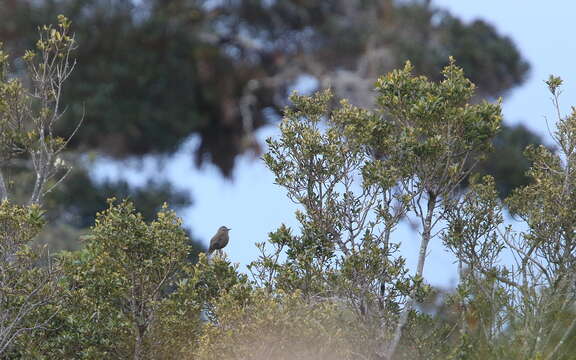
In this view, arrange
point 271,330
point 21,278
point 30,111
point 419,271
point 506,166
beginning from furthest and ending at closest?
point 506,166
point 30,111
point 419,271
point 21,278
point 271,330

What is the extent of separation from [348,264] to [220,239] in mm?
2371

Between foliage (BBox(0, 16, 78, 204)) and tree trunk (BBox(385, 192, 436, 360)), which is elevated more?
foliage (BBox(0, 16, 78, 204))

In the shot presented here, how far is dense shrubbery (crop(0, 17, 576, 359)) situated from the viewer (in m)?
14.0

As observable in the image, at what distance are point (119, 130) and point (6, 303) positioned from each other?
2005cm

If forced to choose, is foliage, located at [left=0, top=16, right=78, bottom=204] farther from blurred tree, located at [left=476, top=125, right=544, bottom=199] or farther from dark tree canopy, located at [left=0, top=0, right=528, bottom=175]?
blurred tree, located at [left=476, top=125, right=544, bottom=199]

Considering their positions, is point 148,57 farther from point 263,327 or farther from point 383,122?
point 263,327

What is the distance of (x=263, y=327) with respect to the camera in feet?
41.6

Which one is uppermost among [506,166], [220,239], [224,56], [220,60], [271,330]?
[224,56]

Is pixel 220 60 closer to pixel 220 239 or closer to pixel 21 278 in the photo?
pixel 220 239

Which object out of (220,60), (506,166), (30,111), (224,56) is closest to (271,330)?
(30,111)

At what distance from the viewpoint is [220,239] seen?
15281 millimetres

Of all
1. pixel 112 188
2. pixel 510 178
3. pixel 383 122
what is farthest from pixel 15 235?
pixel 510 178

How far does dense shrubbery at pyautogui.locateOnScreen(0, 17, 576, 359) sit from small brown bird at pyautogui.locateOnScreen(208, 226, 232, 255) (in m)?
0.52

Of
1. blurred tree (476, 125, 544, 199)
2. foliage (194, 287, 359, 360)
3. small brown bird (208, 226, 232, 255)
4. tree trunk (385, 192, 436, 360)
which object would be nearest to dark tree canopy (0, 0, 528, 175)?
blurred tree (476, 125, 544, 199)
